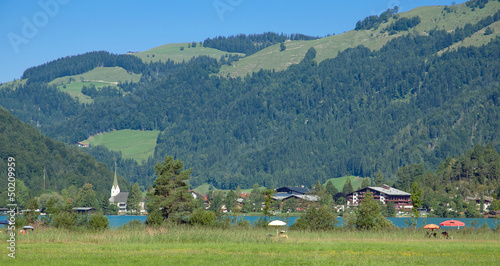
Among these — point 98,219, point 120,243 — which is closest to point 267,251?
point 120,243

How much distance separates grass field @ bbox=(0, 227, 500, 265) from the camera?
1709 inches

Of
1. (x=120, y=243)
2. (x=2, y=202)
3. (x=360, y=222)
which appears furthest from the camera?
(x=2, y=202)

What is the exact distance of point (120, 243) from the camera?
5631 centimetres

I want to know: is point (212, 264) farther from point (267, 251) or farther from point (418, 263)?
point (418, 263)

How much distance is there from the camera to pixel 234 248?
2029 inches

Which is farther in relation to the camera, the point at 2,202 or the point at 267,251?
the point at 2,202

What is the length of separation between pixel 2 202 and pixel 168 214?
138064mm

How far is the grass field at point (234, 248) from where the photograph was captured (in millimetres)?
43406

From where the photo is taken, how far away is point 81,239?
58.5 metres

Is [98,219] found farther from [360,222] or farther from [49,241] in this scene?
[360,222]

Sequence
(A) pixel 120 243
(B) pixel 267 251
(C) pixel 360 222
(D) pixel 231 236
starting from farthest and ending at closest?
(C) pixel 360 222
(D) pixel 231 236
(A) pixel 120 243
(B) pixel 267 251

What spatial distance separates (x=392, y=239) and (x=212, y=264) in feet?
91.5

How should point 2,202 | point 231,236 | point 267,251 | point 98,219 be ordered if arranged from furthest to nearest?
point 2,202
point 98,219
point 231,236
point 267,251

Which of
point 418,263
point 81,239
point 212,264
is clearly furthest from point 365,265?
point 81,239
